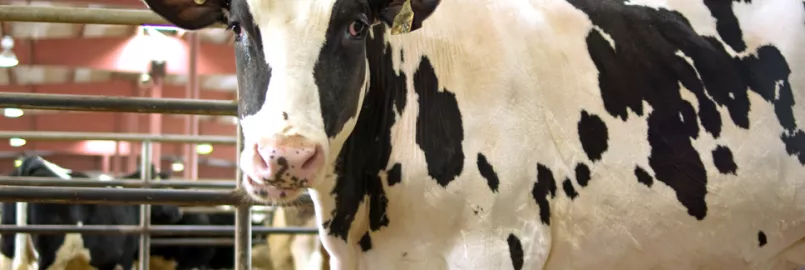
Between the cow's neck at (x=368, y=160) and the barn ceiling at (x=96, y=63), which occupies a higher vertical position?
the cow's neck at (x=368, y=160)

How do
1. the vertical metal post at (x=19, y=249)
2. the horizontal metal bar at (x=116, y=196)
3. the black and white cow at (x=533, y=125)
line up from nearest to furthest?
1. the black and white cow at (x=533, y=125)
2. the horizontal metal bar at (x=116, y=196)
3. the vertical metal post at (x=19, y=249)

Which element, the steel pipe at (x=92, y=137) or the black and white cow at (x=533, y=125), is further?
the steel pipe at (x=92, y=137)

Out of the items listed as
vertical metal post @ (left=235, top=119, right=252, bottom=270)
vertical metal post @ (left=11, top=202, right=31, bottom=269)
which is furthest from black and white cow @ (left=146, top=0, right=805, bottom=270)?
vertical metal post @ (left=11, top=202, right=31, bottom=269)

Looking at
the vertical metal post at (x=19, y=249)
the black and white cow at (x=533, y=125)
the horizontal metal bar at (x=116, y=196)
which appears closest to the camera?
the black and white cow at (x=533, y=125)

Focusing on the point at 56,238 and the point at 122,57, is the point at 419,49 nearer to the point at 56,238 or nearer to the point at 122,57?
the point at 56,238

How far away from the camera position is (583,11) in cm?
315

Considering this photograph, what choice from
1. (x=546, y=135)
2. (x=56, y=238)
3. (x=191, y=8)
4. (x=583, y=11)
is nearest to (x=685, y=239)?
(x=546, y=135)

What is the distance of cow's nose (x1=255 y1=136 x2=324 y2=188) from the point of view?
213 centimetres

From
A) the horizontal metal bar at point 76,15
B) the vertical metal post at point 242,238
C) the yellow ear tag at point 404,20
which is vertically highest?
the yellow ear tag at point 404,20

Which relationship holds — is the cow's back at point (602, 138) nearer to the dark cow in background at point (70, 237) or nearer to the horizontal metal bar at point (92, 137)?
the horizontal metal bar at point (92, 137)

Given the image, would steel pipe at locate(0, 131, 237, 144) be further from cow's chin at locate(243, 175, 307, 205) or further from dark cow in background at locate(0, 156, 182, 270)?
cow's chin at locate(243, 175, 307, 205)

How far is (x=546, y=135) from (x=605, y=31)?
1.79ft

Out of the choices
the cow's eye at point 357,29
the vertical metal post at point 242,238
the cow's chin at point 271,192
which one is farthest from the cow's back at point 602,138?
the vertical metal post at point 242,238

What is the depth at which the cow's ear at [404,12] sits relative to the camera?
2.60 m
